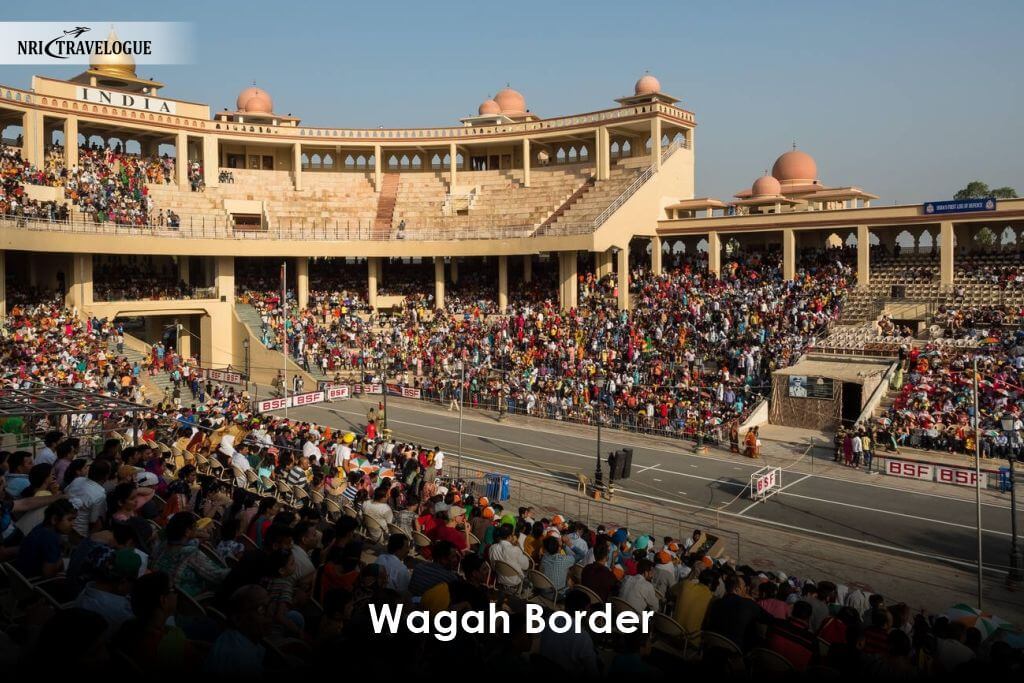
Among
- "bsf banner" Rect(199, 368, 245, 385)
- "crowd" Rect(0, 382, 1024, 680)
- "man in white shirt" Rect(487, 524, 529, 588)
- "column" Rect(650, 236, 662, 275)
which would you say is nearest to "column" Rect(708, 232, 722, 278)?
"column" Rect(650, 236, 662, 275)

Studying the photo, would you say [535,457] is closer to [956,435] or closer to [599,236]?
[956,435]

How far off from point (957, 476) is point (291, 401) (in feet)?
88.6

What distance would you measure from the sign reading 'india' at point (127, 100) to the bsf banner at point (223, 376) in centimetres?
1797

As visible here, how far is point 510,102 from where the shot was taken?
61.3 m

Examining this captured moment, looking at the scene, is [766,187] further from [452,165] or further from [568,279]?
[452,165]

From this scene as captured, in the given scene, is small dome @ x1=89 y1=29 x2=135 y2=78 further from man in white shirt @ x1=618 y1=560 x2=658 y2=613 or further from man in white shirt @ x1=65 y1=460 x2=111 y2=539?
man in white shirt @ x1=618 y1=560 x2=658 y2=613

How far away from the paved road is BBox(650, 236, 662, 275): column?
15930 millimetres

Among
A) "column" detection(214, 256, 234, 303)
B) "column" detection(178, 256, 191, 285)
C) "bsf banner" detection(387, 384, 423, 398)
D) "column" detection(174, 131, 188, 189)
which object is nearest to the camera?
"bsf banner" detection(387, 384, 423, 398)

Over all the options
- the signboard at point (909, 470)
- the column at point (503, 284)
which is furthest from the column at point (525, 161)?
the signboard at point (909, 470)

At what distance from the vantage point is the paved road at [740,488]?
20297 mm

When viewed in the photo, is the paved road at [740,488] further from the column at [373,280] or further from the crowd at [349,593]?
the column at [373,280]

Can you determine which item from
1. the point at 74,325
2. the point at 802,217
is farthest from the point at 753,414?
the point at 74,325

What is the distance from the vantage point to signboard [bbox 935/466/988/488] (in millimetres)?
23844

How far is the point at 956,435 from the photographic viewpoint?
89.6ft
